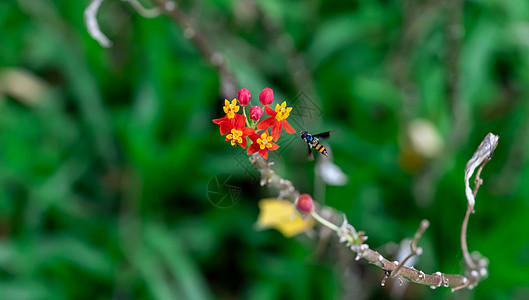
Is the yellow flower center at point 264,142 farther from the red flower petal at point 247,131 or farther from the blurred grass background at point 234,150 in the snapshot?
the blurred grass background at point 234,150

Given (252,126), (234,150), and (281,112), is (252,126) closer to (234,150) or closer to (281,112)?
(281,112)

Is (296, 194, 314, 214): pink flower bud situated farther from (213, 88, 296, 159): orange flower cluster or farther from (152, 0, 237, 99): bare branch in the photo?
(152, 0, 237, 99): bare branch

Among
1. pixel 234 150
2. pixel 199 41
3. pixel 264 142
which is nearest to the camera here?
pixel 264 142

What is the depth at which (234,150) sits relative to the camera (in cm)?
142

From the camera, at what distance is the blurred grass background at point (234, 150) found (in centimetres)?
151

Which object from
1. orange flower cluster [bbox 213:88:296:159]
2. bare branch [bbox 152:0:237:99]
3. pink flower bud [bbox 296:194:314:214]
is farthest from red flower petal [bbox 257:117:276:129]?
bare branch [bbox 152:0:237:99]

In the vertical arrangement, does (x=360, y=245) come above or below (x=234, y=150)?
below

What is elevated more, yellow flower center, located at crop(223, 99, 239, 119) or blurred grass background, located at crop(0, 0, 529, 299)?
blurred grass background, located at crop(0, 0, 529, 299)

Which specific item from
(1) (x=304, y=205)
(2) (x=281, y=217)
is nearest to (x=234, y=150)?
(2) (x=281, y=217)

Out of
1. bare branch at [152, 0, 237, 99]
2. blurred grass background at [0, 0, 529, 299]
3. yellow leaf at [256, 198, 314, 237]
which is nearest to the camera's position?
bare branch at [152, 0, 237, 99]

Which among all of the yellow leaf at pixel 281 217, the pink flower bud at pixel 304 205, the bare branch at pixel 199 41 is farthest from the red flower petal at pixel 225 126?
the yellow leaf at pixel 281 217

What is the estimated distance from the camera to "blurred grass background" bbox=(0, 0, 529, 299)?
1.51 metres

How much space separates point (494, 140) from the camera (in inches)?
21.8

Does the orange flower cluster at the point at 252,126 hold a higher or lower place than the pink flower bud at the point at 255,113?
lower
